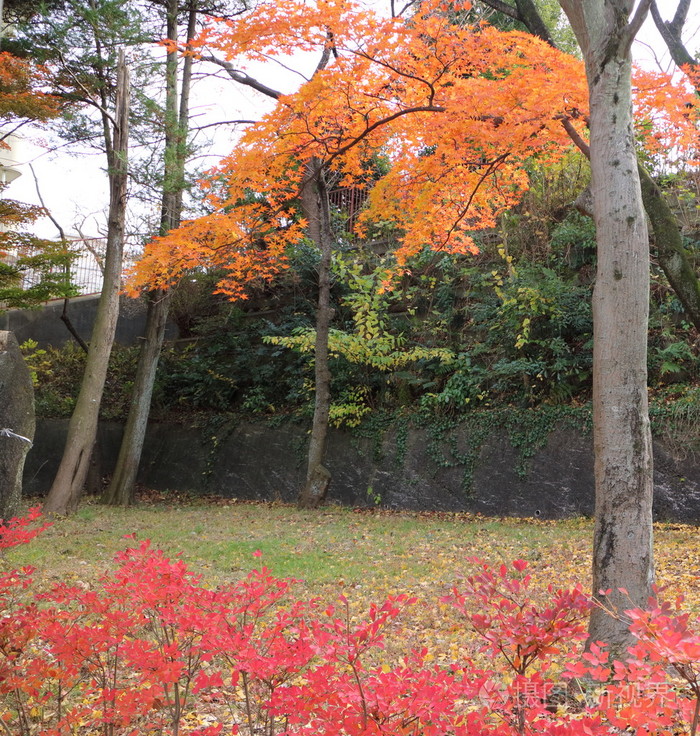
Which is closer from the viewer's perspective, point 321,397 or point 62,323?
point 321,397

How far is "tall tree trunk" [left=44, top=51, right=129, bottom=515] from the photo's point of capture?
33.3ft

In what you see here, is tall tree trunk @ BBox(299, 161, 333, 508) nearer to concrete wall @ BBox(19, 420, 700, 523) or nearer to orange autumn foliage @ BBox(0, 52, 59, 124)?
concrete wall @ BBox(19, 420, 700, 523)

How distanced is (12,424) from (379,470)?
22.3 feet

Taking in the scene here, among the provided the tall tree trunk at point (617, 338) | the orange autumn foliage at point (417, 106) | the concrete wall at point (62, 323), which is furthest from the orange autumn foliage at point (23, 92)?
the tall tree trunk at point (617, 338)

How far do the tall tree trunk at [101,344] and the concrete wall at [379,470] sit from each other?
3504 millimetres

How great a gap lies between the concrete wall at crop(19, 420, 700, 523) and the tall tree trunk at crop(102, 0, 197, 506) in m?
1.90

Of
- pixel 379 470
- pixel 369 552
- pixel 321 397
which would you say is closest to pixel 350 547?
pixel 369 552

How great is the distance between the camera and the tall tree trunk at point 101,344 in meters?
10.1

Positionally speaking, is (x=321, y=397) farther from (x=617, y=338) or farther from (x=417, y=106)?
(x=617, y=338)

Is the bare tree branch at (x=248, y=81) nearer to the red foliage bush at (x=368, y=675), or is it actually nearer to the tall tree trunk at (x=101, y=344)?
the tall tree trunk at (x=101, y=344)

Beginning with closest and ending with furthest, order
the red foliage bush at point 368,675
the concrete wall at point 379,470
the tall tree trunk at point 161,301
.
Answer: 1. the red foliage bush at point 368,675
2. the concrete wall at point 379,470
3. the tall tree trunk at point 161,301

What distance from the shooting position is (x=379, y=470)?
11641mm

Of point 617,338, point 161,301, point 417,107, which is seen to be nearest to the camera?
point 617,338

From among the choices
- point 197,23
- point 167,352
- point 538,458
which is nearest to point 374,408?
point 538,458
